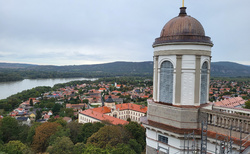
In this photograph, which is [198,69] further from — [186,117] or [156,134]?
[156,134]

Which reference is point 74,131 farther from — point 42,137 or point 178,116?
point 178,116

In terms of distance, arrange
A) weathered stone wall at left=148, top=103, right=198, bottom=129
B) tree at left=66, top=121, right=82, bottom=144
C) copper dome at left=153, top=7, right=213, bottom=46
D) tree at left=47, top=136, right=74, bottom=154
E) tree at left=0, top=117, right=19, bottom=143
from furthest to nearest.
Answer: tree at left=0, top=117, right=19, bottom=143, tree at left=66, top=121, right=82, bottom=144, tree at left=47, top=136, right=74, bottom=154, copper dome at left=153, top=7, right=213, bottom=46, weathered stone wall at left=148, top=103, right=198, bottom=129

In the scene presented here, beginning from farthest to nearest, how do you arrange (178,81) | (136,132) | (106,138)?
(136,132) → (106,138) → (178,81)

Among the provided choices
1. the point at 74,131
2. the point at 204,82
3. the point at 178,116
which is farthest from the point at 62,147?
the point at 204,82

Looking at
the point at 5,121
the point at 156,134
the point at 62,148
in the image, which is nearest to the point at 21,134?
the point at 5,121

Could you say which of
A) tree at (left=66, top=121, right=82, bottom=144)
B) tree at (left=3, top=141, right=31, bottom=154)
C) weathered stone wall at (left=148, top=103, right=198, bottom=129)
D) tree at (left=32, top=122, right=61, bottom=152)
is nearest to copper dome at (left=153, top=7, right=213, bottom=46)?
weathered stone wall at (left=148, top=103, right=198, bottom=129)

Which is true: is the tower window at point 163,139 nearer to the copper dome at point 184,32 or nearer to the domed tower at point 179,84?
the domed tower at point 179,84

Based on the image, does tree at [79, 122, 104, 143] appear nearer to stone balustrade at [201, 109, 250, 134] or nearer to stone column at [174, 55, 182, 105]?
stone column at [174, 55, 182, 105]
